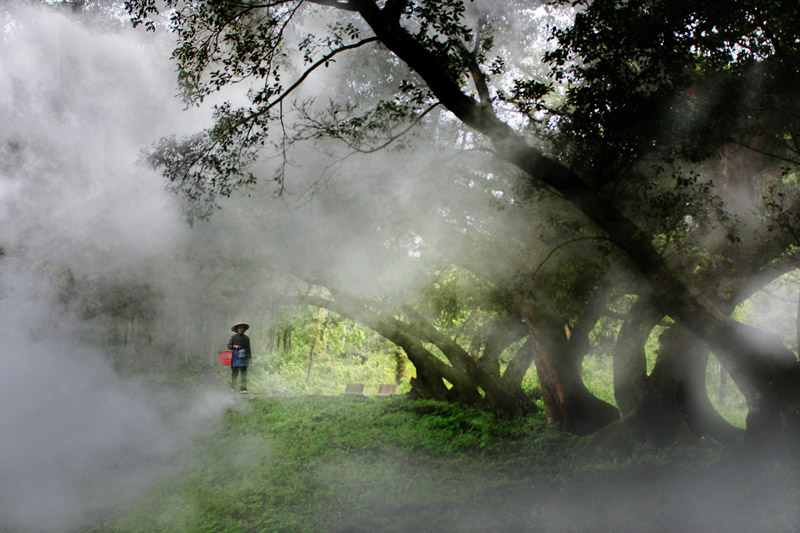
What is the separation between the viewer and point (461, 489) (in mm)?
Answer: 5906

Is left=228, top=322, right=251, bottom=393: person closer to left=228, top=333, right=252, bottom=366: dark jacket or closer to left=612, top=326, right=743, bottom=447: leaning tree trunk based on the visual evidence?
left=228, top=333, right=252, bottom=366: dark jacket

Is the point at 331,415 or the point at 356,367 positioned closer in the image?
the point at 331,415

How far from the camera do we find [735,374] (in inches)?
221

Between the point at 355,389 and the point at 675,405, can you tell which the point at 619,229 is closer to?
the point at 675,405

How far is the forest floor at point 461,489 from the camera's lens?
4.82 metres

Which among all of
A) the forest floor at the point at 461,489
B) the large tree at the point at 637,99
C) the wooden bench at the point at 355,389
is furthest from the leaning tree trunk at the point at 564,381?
the wooden bench at the point at 355,389

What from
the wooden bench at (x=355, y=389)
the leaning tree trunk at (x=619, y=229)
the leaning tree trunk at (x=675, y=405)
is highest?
the leaning tree trunk at (x=619, y=229)

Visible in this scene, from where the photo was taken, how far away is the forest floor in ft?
15.8

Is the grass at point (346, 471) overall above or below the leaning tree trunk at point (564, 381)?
below

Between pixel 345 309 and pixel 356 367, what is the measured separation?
15.2 meters

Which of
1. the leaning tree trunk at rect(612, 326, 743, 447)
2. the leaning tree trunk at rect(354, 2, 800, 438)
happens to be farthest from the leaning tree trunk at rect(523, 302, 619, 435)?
the leaning tree trunk at rect(354, 2, 800, 438)

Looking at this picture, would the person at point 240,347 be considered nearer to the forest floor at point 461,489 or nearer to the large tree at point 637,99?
the forest floor at point 461,489

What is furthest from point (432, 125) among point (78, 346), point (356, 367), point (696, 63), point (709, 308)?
point (356, 367)

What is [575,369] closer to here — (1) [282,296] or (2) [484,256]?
(2) [484,256]
